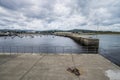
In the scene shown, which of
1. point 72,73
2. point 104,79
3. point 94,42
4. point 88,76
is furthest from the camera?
point 94,42

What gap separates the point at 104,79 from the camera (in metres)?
7.24

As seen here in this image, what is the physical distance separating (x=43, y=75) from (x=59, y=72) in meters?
1.17

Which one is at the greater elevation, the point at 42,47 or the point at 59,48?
the point at 42,47

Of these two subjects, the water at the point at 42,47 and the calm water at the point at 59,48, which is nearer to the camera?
the calm water at the point at 59,48

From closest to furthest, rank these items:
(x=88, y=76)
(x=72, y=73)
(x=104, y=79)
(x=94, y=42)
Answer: (x=104, y=79)
(x=88, y=76)
(x=72, y=73)
(x=94, y=42)

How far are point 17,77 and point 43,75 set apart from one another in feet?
5.32

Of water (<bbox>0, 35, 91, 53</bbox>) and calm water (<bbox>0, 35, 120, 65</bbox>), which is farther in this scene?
water (<bbox>0, 35, 91, 53</bbox>)

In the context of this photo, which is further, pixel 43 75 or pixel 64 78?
pixel 43 75

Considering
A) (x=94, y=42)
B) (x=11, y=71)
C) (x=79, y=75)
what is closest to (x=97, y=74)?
(x=79, y=75)

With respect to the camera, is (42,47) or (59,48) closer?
(59,48)

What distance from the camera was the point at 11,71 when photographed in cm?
870

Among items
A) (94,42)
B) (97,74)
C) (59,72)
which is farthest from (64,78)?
(94,42)

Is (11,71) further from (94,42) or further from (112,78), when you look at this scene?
(94,42)

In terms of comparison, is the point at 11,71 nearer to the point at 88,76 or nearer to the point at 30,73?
the point at 30,73
